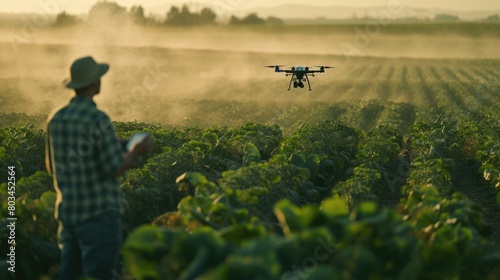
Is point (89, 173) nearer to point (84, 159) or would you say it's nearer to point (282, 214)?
point (84, 159)

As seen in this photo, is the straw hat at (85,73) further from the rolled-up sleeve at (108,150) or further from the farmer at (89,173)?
the rolled-up sleeve at (108,150)

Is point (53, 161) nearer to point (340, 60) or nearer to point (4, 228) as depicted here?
point (4, 228)

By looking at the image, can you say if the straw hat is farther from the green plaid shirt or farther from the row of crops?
the row of crops

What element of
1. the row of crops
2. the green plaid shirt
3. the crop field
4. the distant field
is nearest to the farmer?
the green plaid shirt

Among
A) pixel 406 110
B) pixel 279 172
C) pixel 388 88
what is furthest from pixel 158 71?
pixel 279 172

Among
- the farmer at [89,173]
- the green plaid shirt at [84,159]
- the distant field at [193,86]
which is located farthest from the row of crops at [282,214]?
the distant field at [193,86]

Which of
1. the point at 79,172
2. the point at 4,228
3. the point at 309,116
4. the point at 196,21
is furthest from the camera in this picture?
the point at 196,21
